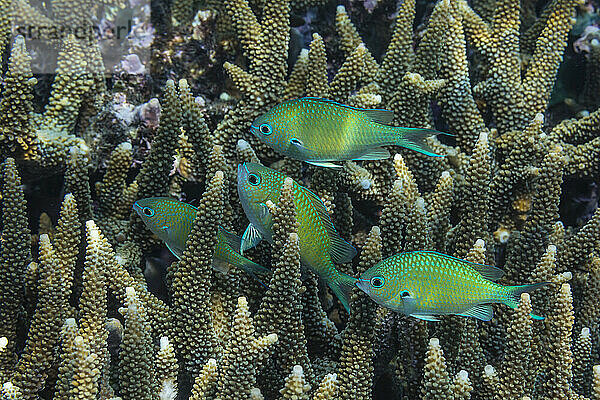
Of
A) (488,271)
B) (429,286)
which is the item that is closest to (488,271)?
(488,271)

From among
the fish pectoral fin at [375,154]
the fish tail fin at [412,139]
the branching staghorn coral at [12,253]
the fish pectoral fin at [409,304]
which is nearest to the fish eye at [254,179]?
the fish pectoral fin at [375,154]

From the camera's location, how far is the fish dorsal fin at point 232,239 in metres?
3.07

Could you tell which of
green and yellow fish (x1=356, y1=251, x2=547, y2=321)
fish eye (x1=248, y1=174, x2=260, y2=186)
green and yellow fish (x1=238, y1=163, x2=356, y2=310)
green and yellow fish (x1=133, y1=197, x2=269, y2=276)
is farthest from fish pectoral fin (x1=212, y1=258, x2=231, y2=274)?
green and yellow fish (x1=356, y1=251, x2=547, y2=321)

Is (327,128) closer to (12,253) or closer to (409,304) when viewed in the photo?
(409,304)

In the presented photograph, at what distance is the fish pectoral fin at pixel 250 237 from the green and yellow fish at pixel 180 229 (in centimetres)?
12

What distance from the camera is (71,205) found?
3.20 meters

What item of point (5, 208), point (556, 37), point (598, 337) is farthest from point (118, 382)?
point (556, 37)

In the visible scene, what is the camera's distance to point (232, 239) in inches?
121

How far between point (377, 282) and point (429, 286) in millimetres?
242

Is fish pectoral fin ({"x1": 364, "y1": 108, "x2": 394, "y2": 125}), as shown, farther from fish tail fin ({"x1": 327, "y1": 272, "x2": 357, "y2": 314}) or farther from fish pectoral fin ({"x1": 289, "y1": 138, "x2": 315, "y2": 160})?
fish tail fin ({"x1": 327, "y1": 272, "x2": 357, "y2": 314})

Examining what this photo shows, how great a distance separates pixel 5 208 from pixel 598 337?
12.9ft

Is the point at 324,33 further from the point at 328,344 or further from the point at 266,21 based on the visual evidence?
the point at 328,344

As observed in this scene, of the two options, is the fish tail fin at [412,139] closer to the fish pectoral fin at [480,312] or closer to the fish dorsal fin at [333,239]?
the fish dorsal fin at [333,239]

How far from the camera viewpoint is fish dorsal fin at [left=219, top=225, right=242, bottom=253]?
307 centimetres
